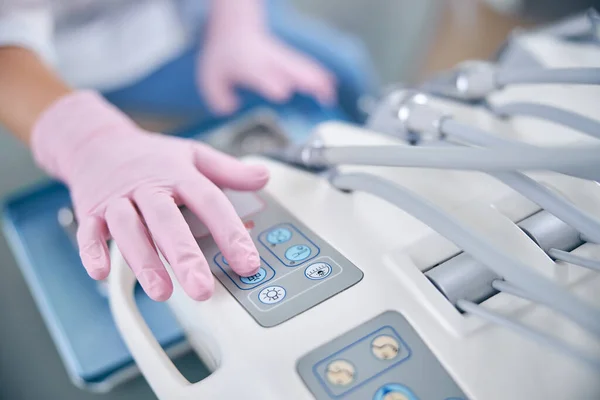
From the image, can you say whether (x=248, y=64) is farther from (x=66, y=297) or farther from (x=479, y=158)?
(x=479, y=158)

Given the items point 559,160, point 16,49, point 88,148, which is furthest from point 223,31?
point 559,160

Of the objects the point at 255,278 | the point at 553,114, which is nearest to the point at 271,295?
the point at 255,278

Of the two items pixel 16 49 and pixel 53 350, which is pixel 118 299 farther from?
pixel 16 49

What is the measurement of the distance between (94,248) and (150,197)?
0.18 feet

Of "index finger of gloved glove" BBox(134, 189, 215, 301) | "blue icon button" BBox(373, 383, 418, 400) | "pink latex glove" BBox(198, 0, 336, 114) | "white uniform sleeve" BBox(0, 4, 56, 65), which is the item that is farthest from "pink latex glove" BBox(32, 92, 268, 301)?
"pink latex glove" BBox(198, 0, 336, 114)

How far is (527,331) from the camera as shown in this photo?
322mm

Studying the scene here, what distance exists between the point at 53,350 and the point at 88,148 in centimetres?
23

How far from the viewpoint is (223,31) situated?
3.21 ft

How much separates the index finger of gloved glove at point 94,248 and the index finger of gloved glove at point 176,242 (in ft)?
0.12

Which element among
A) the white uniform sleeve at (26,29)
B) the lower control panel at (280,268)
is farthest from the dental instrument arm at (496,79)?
the white uniform sleeve at (26,29)

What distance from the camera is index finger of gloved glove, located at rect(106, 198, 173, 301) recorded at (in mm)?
391

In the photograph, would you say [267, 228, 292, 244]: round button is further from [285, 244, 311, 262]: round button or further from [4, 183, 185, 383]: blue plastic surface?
[4, 183, 185, 383]: blue plastic surface

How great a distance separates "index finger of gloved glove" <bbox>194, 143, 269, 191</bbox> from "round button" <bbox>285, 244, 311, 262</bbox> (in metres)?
0.07

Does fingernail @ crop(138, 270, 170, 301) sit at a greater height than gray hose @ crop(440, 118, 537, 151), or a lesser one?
lesser
